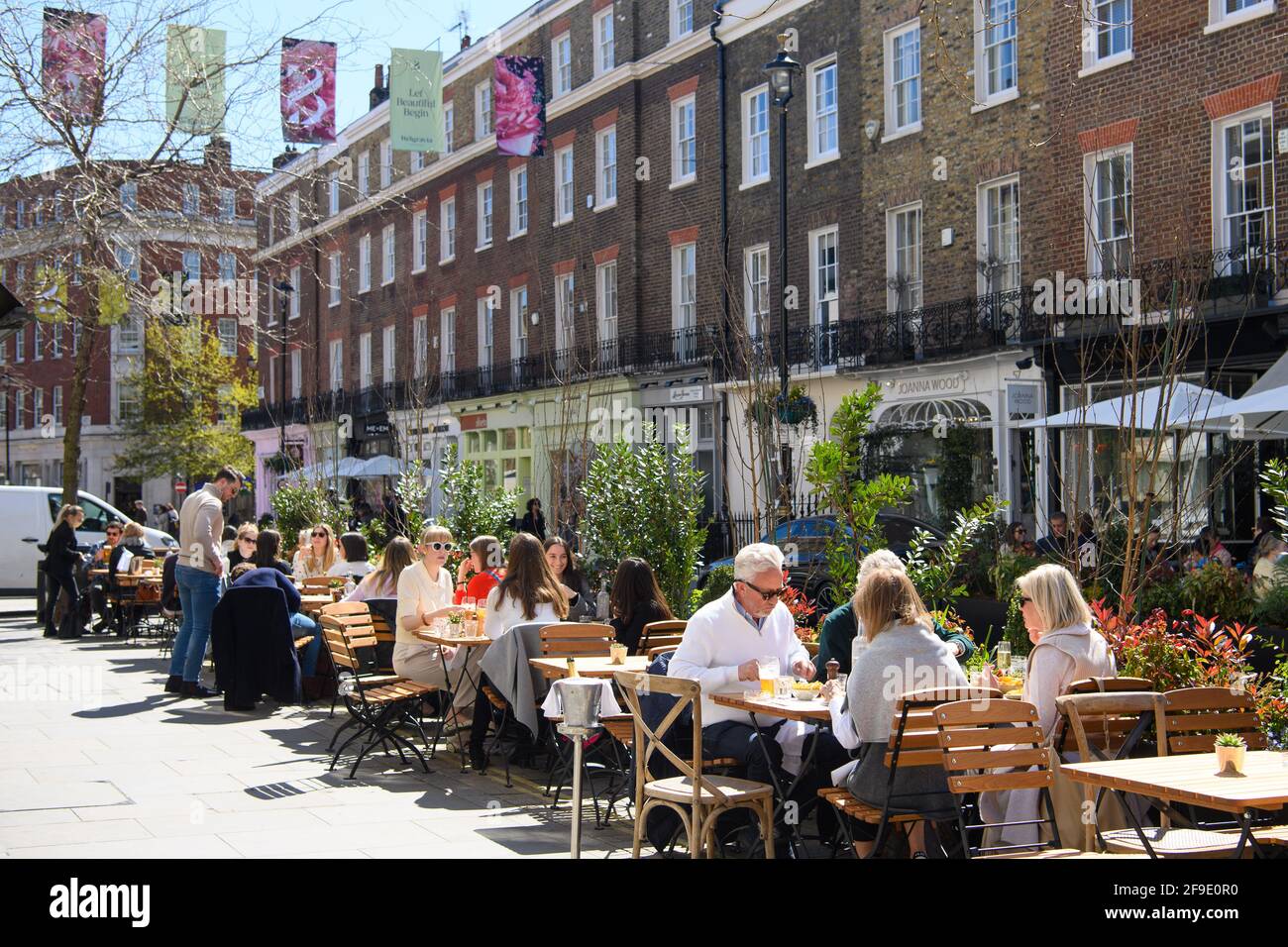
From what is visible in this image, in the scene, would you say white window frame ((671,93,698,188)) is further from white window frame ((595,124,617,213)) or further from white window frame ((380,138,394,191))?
white window frame ((380,138,394,191))

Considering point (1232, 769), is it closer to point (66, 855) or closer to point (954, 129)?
point (66, 855)

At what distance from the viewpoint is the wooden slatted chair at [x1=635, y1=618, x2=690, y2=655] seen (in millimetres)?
9320

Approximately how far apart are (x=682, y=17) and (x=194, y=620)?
21.2 m

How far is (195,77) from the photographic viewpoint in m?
17.4

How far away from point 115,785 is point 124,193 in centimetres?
1414

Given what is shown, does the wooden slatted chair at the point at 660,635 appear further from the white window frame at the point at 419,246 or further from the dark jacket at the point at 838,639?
the white window frame at the point at 419,246

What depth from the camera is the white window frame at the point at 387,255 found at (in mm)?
43750

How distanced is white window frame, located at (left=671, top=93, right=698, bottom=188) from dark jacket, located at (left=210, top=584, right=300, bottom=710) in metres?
19.6

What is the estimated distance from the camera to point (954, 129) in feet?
75.9

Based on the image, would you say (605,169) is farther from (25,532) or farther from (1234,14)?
(1234,14)

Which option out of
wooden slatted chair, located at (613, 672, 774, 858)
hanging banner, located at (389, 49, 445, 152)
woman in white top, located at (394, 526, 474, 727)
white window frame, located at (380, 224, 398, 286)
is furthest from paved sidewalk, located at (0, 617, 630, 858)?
white window frame, located at (380, 224, 398, 286)

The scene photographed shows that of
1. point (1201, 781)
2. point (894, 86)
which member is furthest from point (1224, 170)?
point (1201, 781)
